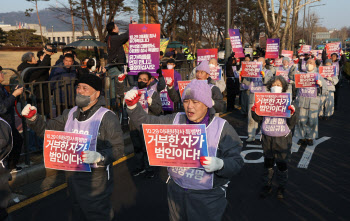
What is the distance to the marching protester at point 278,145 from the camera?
528 cm

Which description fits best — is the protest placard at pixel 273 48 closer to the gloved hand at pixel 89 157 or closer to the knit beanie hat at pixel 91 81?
the knit beanie hat at pixel 91 81

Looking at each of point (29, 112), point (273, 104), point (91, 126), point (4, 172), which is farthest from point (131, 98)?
point (273, 104)

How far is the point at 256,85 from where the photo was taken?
31.7 ft

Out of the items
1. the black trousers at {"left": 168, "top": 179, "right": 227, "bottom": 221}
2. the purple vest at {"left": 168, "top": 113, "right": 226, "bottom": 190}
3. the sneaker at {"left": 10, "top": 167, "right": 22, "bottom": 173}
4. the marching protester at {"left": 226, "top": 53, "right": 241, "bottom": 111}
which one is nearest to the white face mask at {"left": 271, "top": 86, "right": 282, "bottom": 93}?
the purple vest at {"left": 168, "top": 113, "right": 226, "bottom": 190}

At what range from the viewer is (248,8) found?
55656mm

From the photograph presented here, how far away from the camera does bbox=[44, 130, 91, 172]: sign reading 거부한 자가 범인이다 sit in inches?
131

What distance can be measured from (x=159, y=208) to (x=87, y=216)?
1562 millimetres

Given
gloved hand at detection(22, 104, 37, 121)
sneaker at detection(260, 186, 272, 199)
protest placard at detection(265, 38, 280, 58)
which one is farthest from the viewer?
protest placard at detection(265, 38, 280, 58)

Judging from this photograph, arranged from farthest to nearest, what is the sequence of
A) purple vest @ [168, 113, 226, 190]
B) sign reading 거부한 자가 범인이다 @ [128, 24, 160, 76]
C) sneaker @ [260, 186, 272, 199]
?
sign reading 거부한 자가 범인이다 @ [128, 24, 160, 76]
sneaker @ [260, 186, 272, 199]
purple vest @ [168, 113, 226, 190]

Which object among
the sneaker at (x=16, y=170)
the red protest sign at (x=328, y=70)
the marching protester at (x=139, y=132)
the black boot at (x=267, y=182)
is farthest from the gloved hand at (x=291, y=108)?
the red protest sign at (x=328, y=70)

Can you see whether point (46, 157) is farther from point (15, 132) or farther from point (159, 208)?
point (15, 132)

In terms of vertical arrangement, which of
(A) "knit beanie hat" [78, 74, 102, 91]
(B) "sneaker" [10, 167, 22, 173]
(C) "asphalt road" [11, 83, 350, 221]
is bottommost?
(C) "asphalt road" [11, 83, 350, 221]

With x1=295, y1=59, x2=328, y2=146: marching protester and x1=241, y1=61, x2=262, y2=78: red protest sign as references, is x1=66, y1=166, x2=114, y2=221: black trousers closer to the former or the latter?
x1=295, y1=59, x2=328, y2=146: marching protester

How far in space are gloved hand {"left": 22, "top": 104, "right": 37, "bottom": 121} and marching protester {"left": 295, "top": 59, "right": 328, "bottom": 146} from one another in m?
6.58
